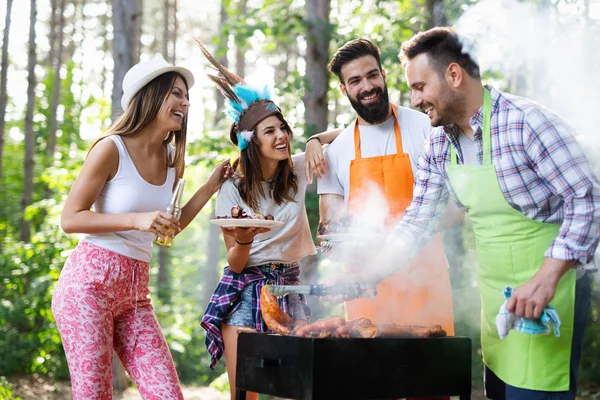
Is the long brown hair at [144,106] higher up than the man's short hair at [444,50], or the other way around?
the man's short hair at [444,50]

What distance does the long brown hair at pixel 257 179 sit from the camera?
12.1 feet

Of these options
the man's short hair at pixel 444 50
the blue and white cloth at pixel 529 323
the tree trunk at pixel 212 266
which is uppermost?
the man's short hair at pixel 444 50

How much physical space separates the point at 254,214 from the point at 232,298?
1.60 feet

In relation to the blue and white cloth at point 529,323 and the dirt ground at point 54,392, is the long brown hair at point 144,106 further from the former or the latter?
the dirt ground at point 54,392

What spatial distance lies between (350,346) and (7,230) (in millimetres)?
13313

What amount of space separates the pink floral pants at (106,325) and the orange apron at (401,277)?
1.13 meters

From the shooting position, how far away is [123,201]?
10.3 ft

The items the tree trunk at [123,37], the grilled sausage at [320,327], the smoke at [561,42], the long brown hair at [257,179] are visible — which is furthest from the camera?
the tree trunk at [123,37]

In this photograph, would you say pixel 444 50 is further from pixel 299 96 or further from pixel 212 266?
pixel 212 266

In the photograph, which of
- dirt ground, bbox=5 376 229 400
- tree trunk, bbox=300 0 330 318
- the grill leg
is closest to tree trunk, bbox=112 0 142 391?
tree trunk, bbox=300 0 330 318

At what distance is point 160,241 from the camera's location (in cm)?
289

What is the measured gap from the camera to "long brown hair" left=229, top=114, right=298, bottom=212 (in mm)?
3676

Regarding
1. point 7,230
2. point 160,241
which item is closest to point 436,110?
point 160,241

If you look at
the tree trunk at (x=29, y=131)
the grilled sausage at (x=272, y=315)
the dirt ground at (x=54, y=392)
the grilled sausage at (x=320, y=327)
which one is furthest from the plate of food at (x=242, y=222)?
the tree trunk at (x=29, y=131)
